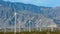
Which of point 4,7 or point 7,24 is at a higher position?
point 4,7

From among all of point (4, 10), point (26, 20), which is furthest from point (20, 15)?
point (4, 10)

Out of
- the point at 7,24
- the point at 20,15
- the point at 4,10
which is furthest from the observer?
the point at 4,10

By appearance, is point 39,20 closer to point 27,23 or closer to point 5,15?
point 27,23

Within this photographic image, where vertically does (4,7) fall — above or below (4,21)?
above

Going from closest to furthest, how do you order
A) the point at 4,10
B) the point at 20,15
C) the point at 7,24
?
1. the point at 7,24
2. the point at 20,15
3. the point at 4,10

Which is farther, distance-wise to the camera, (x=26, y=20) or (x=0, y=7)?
(x=0, y=7)

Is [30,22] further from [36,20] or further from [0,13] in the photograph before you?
[0,13]

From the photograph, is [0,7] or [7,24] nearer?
[7,24]

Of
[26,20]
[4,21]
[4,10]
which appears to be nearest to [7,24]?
[4,21]
